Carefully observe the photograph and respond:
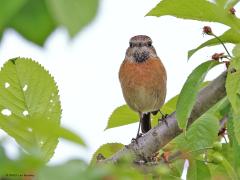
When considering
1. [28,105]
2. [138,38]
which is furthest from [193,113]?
[138,38]

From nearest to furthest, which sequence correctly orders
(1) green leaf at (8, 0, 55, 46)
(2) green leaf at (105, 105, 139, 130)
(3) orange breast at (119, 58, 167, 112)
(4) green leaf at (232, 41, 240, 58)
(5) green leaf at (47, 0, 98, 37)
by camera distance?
1. (5) green leaf at (47, 0, 98, 37)
2. (1) green leaf at (8, 0, 55, 46)
3. (4) green leaf at (232, 41, 240, 58)
4. (2) green leaf at (105, 105, 139, 130)
5. (3) orange breast at (119, 58, 167, 112)

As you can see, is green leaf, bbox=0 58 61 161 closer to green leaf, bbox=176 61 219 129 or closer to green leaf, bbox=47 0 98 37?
green leaf, bbox=176 61 219 129

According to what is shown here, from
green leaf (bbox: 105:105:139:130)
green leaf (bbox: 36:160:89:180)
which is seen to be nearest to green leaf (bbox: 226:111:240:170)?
green leaf (bbox: 105:105:139:130)

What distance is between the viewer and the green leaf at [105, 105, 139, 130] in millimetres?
4625

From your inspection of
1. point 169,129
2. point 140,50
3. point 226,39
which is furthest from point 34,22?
point 140,50

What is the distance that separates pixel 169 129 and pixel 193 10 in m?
1.03

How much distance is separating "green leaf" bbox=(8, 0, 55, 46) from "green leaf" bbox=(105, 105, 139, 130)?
10.9 ft

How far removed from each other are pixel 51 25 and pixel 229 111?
10.2 feet

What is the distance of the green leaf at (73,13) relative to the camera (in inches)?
42.1

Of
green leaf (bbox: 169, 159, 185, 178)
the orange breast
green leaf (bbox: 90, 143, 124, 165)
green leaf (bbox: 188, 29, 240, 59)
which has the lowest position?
green leaf (bbox: 169, 159, 185, 178)

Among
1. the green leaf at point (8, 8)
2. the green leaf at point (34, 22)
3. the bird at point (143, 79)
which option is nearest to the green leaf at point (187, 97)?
the green leaf at point (34, 22)

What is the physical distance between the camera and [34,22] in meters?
1.26

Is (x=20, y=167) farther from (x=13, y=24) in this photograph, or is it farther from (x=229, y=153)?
(x=229, y=153)

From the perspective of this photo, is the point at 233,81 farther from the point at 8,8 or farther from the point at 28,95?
the point at 8,8
